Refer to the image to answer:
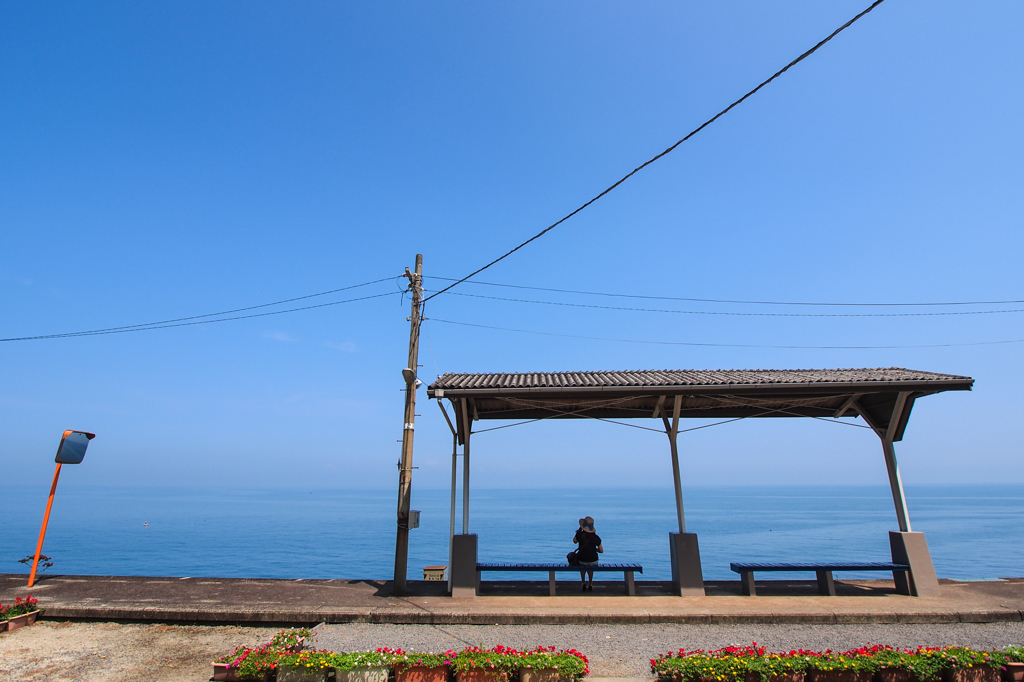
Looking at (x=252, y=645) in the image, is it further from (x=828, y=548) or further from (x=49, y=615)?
(x=828, y=548)

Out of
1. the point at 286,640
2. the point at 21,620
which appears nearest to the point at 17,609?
the point at 21,620

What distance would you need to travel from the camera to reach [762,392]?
8.73 m

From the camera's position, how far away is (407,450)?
9.10m

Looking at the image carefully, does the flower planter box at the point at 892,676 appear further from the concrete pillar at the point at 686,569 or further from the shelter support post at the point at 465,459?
the shelter support post at the point at 465,459

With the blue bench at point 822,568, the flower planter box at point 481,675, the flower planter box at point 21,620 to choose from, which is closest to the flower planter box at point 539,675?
the flower planter box at point 481,675

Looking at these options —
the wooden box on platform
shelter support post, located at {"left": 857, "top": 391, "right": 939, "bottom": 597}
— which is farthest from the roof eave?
the wooden box on platform

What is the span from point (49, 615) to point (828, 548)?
5852 centimetres

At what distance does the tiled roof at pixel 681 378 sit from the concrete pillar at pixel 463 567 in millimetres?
2725

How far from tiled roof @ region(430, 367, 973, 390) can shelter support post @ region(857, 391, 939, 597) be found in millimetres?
683

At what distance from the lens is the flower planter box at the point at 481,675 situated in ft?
15.5

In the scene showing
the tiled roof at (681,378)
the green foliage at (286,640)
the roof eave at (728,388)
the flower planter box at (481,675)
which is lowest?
the flower planter box at (481,675)

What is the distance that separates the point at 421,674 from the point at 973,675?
16.2 feet

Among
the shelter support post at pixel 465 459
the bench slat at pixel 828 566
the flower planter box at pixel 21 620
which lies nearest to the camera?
the flower planter box at pixel 21 620

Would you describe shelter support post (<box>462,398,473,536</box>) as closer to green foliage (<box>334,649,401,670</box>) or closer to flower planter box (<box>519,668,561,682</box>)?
green foliage (<box>334,649,401,670</box>)
